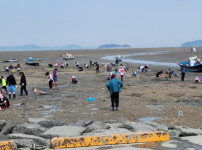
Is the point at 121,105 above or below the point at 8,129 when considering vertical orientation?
below

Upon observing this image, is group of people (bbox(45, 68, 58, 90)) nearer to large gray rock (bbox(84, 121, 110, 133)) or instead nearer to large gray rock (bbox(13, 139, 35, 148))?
large gray rock (bbox(84, 121, 110, 133))

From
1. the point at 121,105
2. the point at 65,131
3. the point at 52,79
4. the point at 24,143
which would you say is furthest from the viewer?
the point at 52,79

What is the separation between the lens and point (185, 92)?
1948cm

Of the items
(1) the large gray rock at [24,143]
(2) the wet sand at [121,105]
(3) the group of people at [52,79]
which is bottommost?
(2) the wet sand at [121,105]

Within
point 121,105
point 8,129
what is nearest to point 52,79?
point 121,105

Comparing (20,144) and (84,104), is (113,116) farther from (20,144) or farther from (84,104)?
(20,144)

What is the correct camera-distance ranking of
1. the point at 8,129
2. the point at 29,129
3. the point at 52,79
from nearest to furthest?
the point at 29,129
the point at 8,129
the point at 52,79

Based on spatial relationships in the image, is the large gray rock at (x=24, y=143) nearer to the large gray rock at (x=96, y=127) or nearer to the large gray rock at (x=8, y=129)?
the large gray rock at (x=96, y=127)

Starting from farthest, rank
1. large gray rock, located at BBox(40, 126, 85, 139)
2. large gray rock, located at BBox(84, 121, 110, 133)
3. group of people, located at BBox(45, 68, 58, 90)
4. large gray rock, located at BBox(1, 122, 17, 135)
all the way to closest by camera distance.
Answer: group of people, located at BBox(45, 68, 58, 90) < large gray rock, located at BBox(1, 122, 17, 135) < large gray rock, located at BBox(84, 121, 110, 133) < large gray rock, located at BBox(40, 126, 85, 139)

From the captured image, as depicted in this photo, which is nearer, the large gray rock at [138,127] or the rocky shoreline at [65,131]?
the rocky shoreline at [65,131]

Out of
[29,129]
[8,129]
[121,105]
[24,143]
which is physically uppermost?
[24,143]

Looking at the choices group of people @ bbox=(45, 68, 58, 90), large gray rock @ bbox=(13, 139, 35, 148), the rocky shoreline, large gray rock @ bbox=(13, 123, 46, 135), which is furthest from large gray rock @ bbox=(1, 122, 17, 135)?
group of people @ bbox=(45, 68, 58, 90)

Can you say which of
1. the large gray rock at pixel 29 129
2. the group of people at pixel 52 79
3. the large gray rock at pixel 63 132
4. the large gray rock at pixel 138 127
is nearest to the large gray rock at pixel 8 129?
the large gray rock at pixel 29 129

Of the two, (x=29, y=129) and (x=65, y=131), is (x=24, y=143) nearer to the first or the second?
(x=65, y=131)
